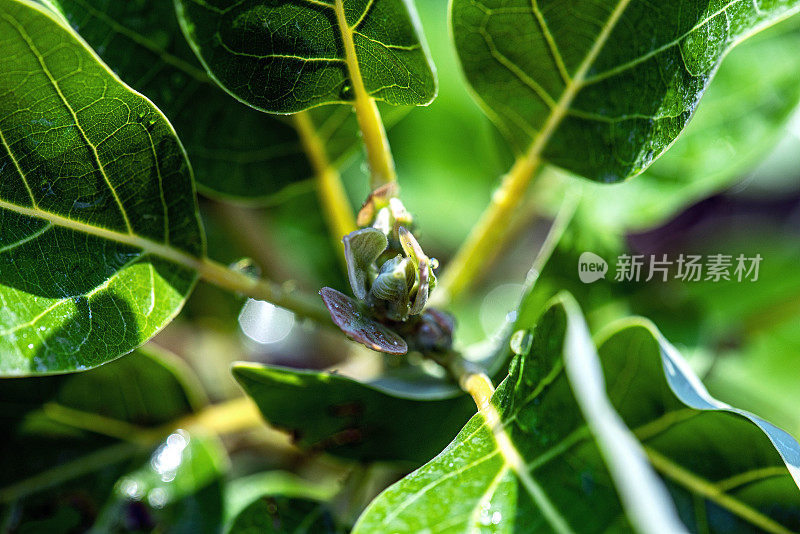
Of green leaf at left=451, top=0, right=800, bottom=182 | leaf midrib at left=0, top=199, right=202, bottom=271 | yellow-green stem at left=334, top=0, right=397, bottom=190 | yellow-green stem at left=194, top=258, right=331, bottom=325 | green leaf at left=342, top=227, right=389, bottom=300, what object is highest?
green leaf at left=451, top=0, right=800, bottom=182

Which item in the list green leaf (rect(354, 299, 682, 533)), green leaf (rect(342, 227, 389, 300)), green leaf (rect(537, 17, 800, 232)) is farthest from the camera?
green leaf (rect(537, 17, 800, 232))

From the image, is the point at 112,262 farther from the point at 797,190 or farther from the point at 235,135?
the point at 797,190

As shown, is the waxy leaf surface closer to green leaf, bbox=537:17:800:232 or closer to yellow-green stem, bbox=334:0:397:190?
yellow-green stem, bbox=334:0:397:190

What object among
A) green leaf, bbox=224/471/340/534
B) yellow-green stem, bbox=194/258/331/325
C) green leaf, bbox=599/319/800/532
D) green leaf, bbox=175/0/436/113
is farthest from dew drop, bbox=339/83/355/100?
green leaf, bbox=224/471/340/534

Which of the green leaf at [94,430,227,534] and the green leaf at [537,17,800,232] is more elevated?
the green leaf at [537,17,800,232]

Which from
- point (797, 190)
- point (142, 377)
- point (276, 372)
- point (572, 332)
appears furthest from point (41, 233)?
point (797, 190)

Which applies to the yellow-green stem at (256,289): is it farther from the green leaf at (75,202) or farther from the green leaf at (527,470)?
the green leaf at (527,470)

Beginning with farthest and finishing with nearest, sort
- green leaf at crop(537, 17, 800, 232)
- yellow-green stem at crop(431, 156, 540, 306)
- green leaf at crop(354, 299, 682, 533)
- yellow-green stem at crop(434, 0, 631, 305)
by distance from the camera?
green leaf at crop(537, 17, 800, 232) → yellow-green stem at crop(431, 156, 540, 306) → yellow-green stem at crop(434, 0, 631, 305) → green leaf at crop(354, 299, 682, 533)
